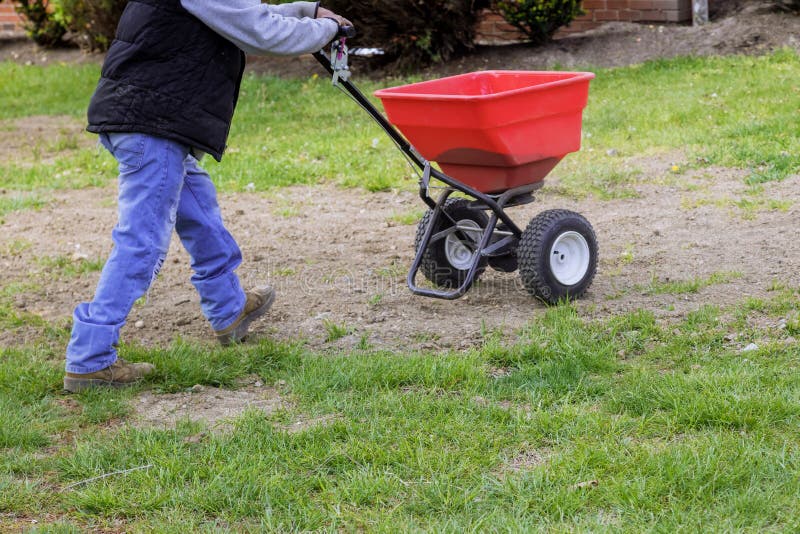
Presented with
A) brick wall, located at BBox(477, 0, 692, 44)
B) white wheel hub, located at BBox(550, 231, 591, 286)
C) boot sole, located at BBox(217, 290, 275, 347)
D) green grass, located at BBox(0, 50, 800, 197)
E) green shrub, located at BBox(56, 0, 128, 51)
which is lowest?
boot sole, located at BBox(217, 290, 275, 347)

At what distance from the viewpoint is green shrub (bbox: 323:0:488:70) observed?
10.4 meters

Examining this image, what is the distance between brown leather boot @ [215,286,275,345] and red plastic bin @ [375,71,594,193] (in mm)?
949

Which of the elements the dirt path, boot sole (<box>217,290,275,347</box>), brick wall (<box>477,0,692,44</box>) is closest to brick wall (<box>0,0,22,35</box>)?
brick wall (<box>477,0,692,44</box>)

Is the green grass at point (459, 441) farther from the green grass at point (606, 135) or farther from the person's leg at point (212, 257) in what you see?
the green grass at point (606, 135)

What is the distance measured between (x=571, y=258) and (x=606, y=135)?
10.5ft

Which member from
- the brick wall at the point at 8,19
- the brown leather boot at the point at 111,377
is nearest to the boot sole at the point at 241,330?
the brown leather boot at the point at 111,377

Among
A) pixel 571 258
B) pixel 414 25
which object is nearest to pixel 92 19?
pixel 414 25

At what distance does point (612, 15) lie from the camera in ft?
37.8

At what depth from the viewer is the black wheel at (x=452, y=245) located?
16.0ft

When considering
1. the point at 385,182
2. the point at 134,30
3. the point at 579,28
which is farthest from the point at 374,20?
the point at 134,30

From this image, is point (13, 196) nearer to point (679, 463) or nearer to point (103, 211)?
point (103, 211)

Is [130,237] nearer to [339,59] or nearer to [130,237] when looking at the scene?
[130,237]

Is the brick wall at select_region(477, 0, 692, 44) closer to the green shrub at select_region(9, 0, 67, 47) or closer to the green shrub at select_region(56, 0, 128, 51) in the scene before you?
the green shrub at select_region(56, 0, 128, 51)

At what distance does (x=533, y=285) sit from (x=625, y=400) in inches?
41.6
